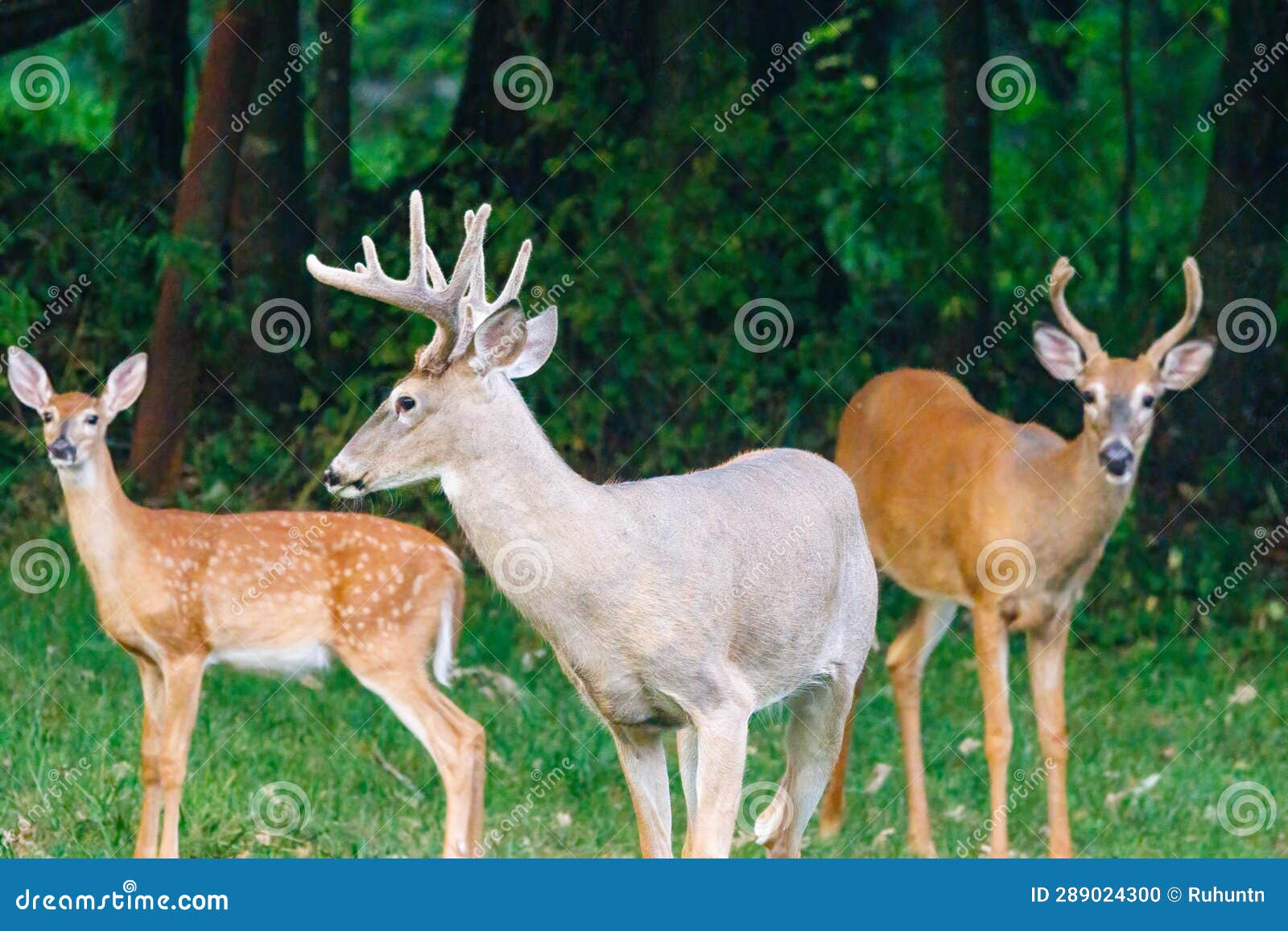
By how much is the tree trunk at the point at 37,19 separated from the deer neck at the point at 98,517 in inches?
159

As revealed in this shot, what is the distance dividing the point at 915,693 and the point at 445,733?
2.14 m

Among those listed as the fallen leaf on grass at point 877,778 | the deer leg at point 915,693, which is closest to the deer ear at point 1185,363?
the deer leg at point 915,693

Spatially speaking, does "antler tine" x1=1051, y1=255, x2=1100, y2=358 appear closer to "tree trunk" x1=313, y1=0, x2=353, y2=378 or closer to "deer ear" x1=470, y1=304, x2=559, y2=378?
"deer ear" x1=470, y1=304, x2=559, y2=378

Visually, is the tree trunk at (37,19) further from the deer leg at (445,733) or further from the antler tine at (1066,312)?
the antler tine at (1066,312)

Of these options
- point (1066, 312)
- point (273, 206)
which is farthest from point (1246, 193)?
point (273, 206)

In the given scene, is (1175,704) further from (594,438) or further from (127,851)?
(127,851)

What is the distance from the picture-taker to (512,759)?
299 inches

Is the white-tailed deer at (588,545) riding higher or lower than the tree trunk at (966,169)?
lower

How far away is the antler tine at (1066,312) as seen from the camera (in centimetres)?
793

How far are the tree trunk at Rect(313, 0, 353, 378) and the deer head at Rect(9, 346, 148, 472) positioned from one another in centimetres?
348

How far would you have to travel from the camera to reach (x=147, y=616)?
681cm

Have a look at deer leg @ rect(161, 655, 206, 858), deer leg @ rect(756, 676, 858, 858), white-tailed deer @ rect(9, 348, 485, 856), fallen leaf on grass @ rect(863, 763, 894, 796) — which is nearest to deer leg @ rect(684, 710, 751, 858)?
deer leg @ rect(756, 676, 858, 858)

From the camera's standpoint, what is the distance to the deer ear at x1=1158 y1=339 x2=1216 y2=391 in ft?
25.9

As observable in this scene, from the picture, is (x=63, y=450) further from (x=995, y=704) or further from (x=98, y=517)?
(x=995, y=704)
